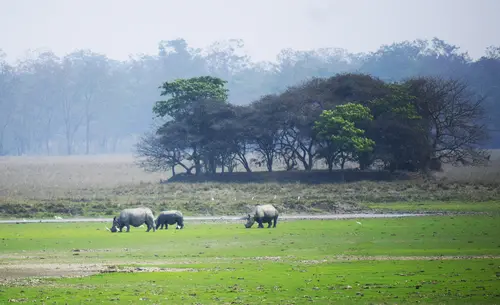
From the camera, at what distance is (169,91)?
90312 millimetres

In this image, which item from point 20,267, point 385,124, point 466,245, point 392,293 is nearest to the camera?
point 392,293

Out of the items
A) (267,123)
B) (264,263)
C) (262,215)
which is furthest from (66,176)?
(264,263)

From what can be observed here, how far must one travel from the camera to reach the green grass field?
22703 mm

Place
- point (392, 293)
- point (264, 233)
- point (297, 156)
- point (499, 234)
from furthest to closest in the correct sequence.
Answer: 1. point (297, 156)
2. point (264, 233)
3. point (499, 234)
4. point (392, 293)

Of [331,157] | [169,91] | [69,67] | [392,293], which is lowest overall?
[392,293]

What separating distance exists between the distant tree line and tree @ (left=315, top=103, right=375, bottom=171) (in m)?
0.14

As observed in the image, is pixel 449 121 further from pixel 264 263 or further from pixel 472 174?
pixel 264 263

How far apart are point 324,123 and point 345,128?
9.54 feet

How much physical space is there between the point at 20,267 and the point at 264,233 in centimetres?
1438

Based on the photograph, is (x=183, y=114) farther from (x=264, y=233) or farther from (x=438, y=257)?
(x=438, y=257)

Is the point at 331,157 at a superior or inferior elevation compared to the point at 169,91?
inferior

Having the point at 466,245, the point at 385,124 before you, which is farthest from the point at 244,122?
the point at 466,245

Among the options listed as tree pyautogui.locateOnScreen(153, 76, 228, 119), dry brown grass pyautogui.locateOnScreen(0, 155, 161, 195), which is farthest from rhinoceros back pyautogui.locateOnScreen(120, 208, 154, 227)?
tree pyautogui.locateOnScreen(153, 76, 228, 119)

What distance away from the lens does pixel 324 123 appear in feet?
265
